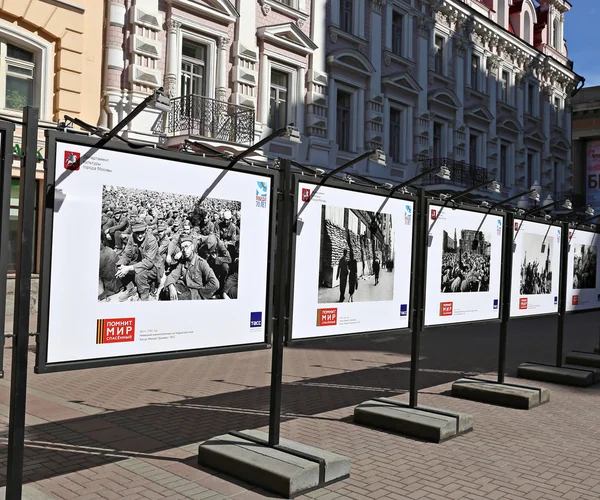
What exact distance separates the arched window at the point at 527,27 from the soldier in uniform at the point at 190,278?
3638 cm

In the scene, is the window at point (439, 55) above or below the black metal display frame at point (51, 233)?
above

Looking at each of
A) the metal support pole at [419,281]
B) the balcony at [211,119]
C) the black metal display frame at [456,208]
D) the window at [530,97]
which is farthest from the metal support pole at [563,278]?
the window at [530,97]

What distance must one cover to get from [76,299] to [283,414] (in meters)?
3.53

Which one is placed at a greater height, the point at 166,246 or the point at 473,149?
Answer: the point at 473,149

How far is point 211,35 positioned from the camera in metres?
19.4

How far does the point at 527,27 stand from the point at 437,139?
1309cm

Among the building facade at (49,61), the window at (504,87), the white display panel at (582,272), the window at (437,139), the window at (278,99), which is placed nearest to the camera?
the white display panel at (582,272)

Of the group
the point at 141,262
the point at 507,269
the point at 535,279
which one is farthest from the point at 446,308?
the point at 141,262

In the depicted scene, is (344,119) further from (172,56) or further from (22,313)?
(22,313)

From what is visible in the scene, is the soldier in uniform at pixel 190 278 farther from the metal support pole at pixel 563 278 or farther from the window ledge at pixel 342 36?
the window ledge at pixel 342 36

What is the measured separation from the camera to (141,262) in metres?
4.67

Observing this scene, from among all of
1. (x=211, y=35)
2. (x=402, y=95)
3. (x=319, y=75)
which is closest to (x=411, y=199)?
(x=211, y=35)

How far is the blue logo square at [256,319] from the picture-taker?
17.8 ft

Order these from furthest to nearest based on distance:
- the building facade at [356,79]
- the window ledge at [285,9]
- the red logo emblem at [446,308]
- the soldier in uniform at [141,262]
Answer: the window ledge at [285,9] < the building facade at [356,79] < the red logo emblem at [446,308] < the soldier in uniform at [141,262]
